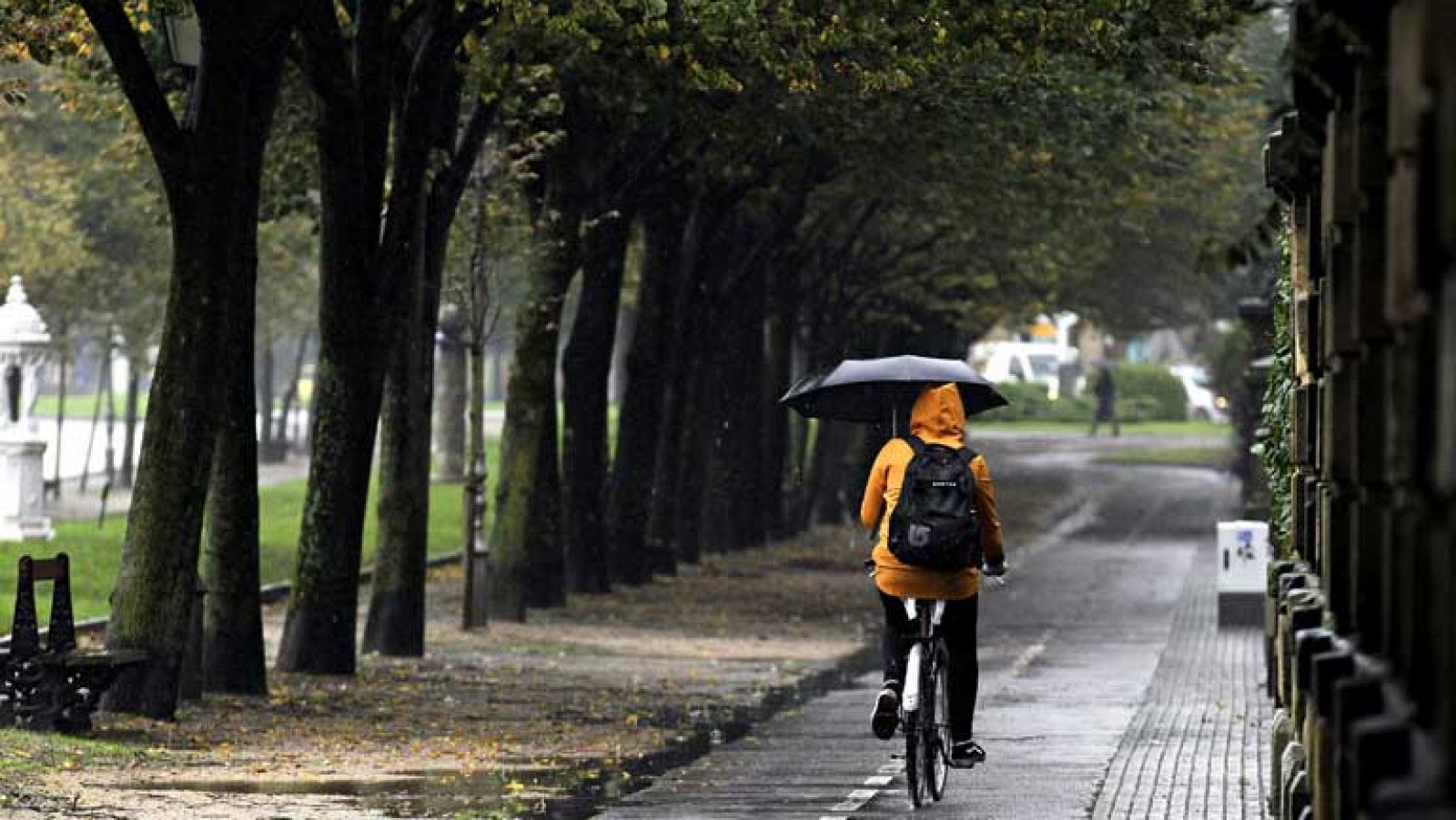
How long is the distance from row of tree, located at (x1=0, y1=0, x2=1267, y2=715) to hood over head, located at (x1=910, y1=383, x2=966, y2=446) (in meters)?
2.08

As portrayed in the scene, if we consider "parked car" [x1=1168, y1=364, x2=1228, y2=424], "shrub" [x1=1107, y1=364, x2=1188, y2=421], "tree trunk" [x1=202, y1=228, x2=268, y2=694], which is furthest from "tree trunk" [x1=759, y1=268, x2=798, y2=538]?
"shrub" [x1=1107, y1=364, x2=1188, y2=421]

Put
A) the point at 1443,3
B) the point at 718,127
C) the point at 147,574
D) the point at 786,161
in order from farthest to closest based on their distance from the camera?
the point at 786,161
the point at 718,127
the point at 147,574
the point at 1443,3

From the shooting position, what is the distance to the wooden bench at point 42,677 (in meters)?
17.0

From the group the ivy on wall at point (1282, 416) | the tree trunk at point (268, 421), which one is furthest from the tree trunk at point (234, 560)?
the tree trunk at point (268, 421)

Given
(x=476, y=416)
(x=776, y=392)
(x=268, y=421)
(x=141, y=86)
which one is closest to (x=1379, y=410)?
(x=141, y=86)

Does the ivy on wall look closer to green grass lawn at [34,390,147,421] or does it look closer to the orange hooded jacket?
the orange hooded jacket

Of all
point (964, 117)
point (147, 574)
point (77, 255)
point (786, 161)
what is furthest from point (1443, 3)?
point (77, 255)

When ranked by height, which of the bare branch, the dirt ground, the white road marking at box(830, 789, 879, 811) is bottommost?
the dirt ground

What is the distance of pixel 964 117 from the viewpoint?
30.2 metres

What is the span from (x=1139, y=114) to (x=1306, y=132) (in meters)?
24.9

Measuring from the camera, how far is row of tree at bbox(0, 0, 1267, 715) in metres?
18.3

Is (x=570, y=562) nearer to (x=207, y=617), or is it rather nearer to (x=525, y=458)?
(x=525, y=458)

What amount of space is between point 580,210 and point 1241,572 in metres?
6.87

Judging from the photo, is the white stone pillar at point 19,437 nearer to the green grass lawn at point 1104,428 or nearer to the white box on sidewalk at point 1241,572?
the white box on sidewalk at point 1241,572
